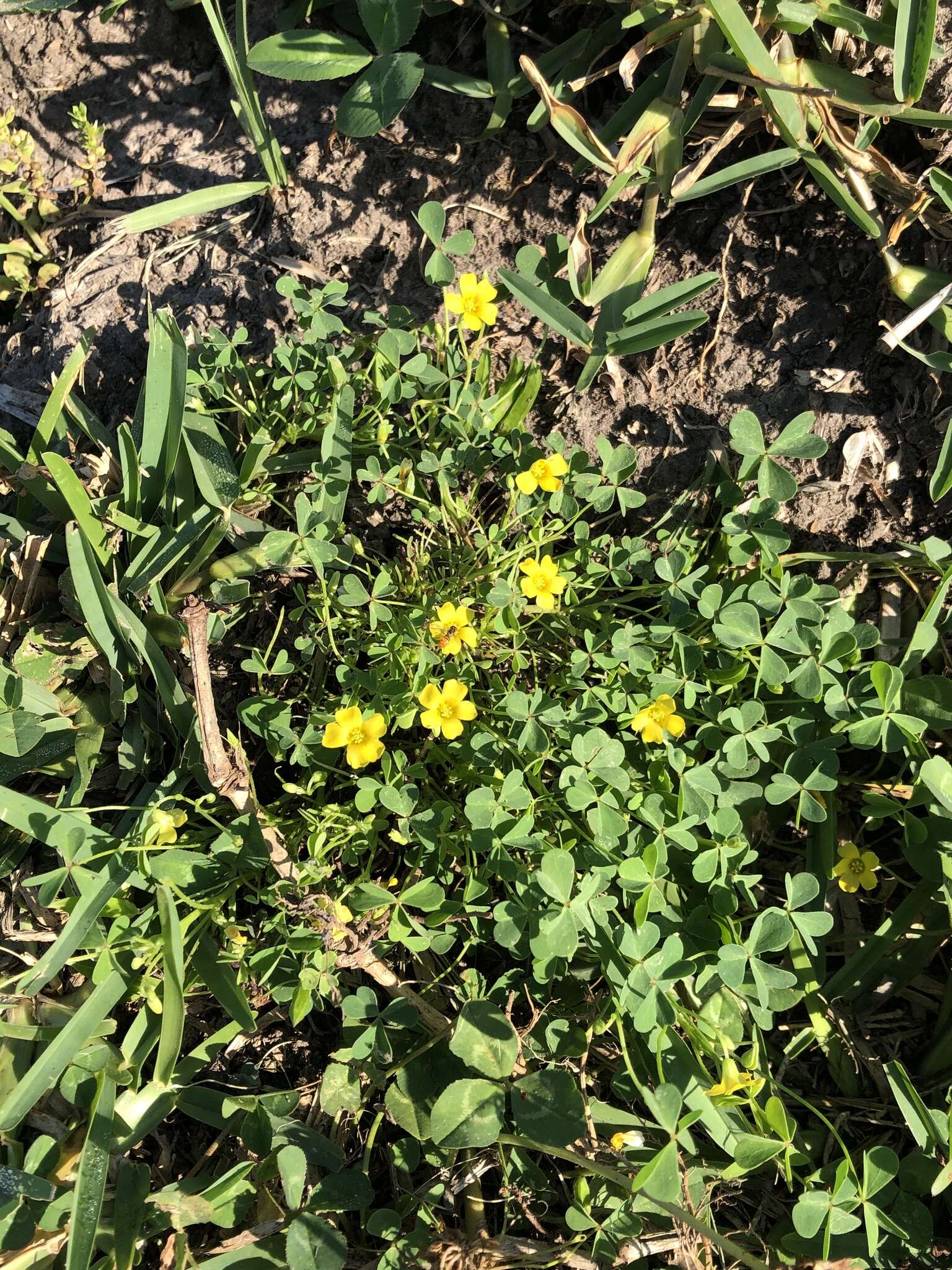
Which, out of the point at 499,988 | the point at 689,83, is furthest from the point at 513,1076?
the point at 689,83

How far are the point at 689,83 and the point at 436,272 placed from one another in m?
0.86

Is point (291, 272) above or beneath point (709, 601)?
above

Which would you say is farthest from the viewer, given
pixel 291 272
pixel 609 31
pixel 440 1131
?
pixel 291 272

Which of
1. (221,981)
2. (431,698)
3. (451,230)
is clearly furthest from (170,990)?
(451,230)

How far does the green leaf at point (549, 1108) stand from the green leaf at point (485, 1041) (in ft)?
0.20

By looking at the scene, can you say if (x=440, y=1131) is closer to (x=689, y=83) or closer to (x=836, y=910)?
(x=836, y=910)

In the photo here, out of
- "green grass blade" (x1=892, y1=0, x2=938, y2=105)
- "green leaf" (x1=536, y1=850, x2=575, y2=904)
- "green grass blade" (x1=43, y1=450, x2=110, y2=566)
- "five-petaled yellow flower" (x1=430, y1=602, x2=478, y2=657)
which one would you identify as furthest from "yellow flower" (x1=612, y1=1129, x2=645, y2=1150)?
"green grass blade" (x1=892, y1=0, x2=938, y2=105)

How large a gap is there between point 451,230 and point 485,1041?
212 centimetres

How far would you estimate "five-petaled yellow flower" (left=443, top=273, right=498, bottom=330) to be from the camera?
2264 millimetres

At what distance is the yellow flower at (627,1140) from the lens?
2039mm

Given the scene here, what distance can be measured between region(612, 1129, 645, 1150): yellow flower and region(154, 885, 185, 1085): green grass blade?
0.97 meters

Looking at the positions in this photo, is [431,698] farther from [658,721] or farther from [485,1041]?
[485,1041]

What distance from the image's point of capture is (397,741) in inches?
93.2

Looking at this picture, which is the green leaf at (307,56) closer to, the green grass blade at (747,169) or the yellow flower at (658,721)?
the green grass blade at (747,169)
